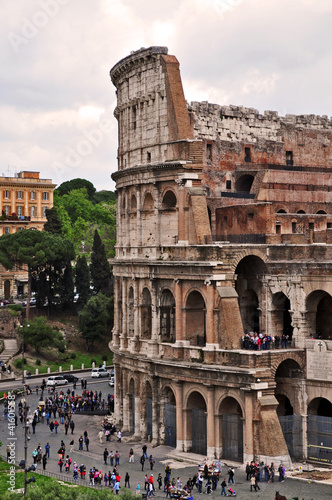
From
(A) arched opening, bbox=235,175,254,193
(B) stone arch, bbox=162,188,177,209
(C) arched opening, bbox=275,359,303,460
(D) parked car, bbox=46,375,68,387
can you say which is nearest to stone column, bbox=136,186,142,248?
(B) stone arch, bbox=162,188,177,209

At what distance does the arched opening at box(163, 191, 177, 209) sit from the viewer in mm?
55688

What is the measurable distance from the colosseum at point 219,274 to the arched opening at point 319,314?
0.24 feet

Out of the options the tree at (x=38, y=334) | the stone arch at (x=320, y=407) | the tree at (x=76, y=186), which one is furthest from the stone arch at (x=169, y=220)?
the tree at (x=76, y=186)

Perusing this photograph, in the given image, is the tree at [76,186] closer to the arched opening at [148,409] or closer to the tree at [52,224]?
the tree at [52,224]

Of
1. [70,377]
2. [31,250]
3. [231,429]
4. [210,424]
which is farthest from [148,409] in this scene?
[31,250]

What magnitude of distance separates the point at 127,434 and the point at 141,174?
18079 millimetres


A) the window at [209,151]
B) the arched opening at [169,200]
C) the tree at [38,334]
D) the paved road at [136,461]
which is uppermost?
the window at [209,151]

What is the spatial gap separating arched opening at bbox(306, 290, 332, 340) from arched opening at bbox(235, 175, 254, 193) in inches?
471

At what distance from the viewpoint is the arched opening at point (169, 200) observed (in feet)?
Result: 183

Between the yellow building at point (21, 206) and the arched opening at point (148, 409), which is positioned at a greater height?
the yellow building at point (21, 206)

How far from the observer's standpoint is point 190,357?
168 ft

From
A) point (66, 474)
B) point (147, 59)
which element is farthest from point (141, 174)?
point (66, 474)

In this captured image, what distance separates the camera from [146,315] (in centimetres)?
5766

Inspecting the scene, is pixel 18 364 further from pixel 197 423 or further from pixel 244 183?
pixel 197 423
